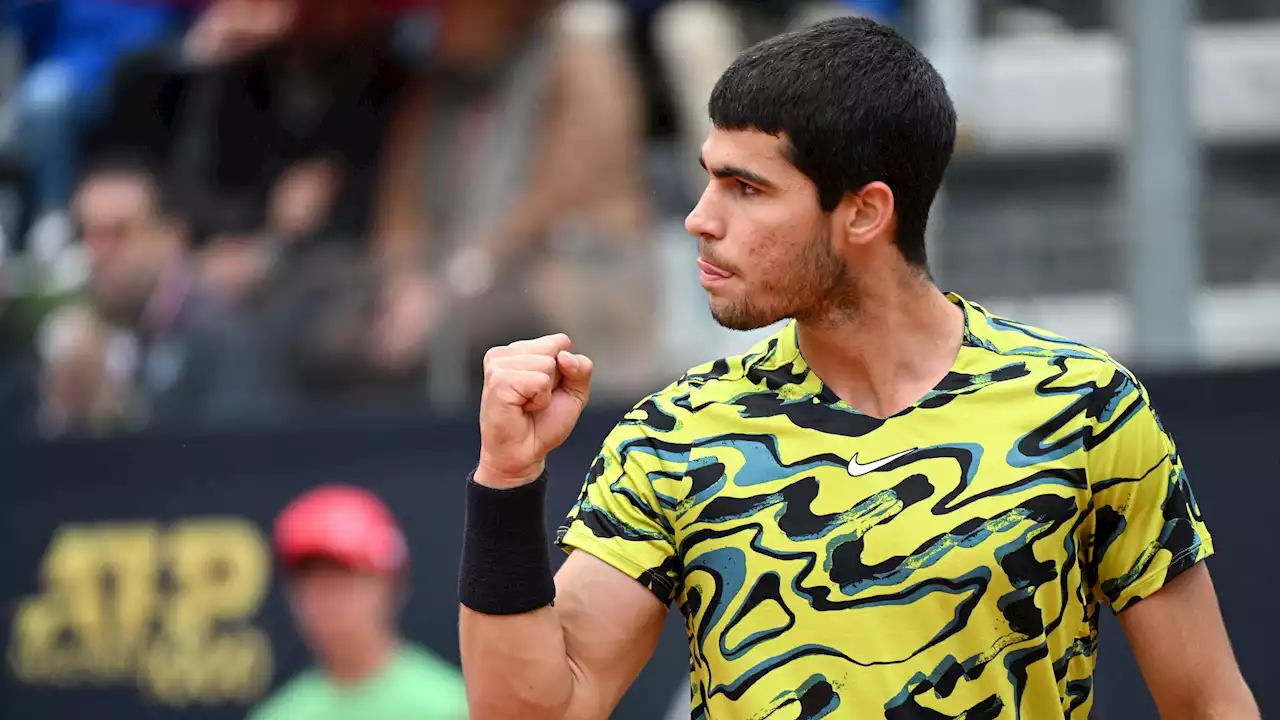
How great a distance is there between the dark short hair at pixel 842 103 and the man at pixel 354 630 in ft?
10.6

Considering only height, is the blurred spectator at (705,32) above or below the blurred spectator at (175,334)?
above

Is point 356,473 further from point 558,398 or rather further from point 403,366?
point 558,398

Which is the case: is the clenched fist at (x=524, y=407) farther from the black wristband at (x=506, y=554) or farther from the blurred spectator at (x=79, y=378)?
the blurred spectator at (x=79, y=378)

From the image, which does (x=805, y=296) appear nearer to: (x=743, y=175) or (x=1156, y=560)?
(x=743, y=175)

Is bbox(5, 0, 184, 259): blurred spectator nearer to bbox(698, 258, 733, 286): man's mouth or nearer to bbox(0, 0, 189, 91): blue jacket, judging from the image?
bbox(0, 0, 189, 91): blue jacket

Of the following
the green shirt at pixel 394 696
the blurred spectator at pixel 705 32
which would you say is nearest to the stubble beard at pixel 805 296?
the green shirt at pixel 394 696

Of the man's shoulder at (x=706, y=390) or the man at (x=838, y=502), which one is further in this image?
the man's shoulder at (x=706, y=390)

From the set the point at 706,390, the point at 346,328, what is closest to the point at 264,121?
the point at 346,328

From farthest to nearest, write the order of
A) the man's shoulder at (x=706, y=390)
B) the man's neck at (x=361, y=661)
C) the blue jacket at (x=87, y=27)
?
the blue jacket at (x=87, y=27), the man's neck at (x=361, y=661), the man's shoulder at (x=706, y=390)

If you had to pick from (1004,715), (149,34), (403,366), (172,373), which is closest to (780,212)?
(1004,715)

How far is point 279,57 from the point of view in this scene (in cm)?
681

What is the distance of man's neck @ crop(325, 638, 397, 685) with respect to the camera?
17.5ft

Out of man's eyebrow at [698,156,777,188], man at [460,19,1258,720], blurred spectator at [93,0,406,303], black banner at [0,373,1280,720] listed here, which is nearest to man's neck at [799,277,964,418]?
man at [460,19,1258,720]

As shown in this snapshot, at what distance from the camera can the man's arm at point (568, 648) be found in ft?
7.14
